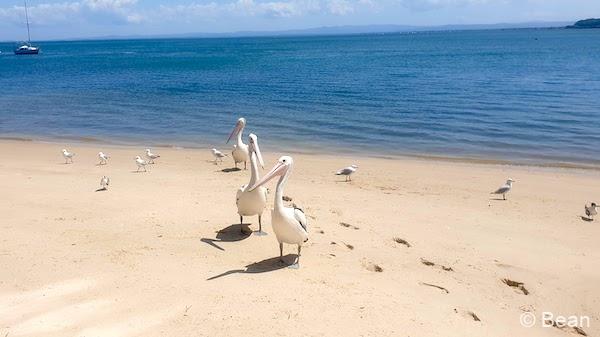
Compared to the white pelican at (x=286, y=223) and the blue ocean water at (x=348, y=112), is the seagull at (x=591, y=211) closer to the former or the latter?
the blue ocean water at (x=348, y=112)

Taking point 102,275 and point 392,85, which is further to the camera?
point 392,85

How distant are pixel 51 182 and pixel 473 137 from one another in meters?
15.7

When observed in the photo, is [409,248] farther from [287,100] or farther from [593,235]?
[287,100]

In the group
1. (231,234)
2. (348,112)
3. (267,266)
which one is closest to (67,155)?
(231,234)

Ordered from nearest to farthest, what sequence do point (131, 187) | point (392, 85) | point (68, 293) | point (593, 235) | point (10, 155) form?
point (68, 293) < point (593, 235) < point (131, 187) < point (10, 155) < point (392, 85)

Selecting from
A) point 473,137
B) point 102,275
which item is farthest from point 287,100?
point 102,275

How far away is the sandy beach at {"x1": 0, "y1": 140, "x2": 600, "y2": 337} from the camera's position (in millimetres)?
6266

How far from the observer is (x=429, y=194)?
44.7 ft

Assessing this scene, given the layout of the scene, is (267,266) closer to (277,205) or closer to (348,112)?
(277,205)

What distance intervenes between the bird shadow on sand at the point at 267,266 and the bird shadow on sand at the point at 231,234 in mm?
933

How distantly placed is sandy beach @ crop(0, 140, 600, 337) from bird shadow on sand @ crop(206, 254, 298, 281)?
1.7 inches

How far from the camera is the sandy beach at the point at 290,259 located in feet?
20.6

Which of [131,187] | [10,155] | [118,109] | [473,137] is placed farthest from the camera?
[118,109]

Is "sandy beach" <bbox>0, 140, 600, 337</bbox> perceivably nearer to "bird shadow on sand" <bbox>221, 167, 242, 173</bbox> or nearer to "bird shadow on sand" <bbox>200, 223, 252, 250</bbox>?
"bird shadow on sand" <bbox>200, 223, 252, 250</bbox>
